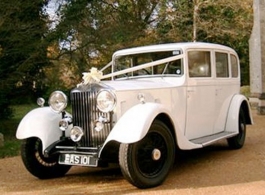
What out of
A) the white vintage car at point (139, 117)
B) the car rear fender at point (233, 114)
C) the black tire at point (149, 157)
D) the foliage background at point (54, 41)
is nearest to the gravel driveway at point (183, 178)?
the black tire at point (149, 157)

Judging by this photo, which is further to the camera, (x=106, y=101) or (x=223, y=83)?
(x=223, y=83)

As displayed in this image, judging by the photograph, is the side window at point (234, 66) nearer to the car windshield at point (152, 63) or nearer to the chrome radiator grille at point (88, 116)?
the car windshield at point (152, 63)

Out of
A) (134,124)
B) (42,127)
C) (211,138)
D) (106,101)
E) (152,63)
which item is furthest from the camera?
(211,138)

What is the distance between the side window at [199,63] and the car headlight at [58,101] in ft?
6.55

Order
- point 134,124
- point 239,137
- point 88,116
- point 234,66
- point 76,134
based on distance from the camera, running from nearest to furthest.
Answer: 1. point 134,124
2. point 76,134
3. point 88,116
4. point 239,137
5. point 234,66

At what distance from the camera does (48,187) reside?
216 inches

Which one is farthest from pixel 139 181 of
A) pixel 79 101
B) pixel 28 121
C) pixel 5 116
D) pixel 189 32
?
pixel 189 32

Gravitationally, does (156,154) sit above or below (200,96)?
below

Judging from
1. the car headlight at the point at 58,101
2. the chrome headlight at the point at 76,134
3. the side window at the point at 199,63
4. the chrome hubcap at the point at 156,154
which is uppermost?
the side window at the point at 199,63

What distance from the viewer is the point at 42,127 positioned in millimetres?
5801

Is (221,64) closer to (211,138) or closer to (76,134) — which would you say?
(211,138)

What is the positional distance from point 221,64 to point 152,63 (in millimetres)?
1664

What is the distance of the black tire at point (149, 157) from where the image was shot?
496 centimetres

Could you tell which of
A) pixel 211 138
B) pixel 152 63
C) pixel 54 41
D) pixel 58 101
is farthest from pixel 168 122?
pixel 54 41
